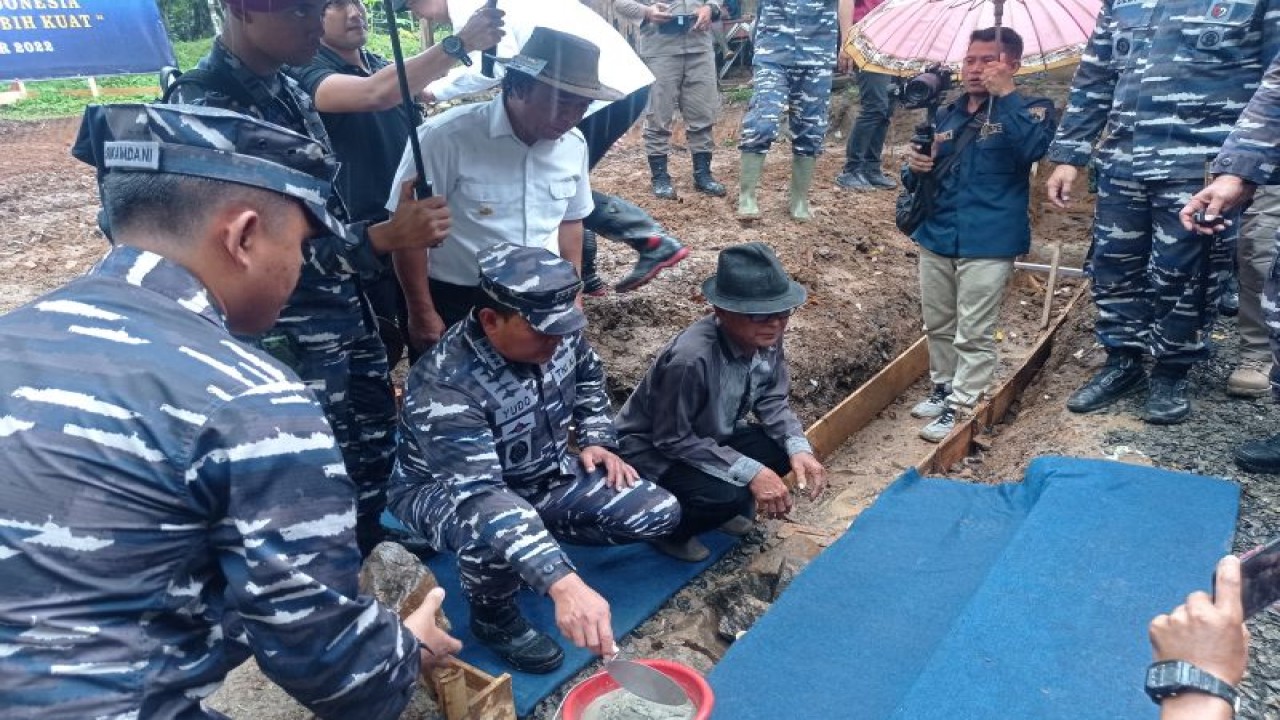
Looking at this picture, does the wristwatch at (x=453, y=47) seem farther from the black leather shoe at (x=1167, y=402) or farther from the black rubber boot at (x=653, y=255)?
the black leather shoe at (x=1167, y=402)

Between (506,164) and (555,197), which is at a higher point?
(506,164)

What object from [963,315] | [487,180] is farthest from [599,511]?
[963,315]

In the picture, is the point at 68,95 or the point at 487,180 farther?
the point at 68,95

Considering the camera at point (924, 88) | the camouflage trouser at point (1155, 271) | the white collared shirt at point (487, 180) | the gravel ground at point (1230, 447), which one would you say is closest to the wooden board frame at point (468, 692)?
the white collared shirt at point (487, 180)

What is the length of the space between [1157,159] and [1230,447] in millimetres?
1257

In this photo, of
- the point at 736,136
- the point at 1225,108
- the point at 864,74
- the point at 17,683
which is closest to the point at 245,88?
the point at 17,683

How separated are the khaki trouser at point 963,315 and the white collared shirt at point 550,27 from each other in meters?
1.86

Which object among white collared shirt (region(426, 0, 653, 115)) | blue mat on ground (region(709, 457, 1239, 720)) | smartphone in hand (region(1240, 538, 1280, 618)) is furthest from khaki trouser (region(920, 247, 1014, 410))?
smartphone in hand (region(1240, 538, 1280, 618))

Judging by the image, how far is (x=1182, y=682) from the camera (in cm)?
139

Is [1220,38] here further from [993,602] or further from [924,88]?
[993,602]

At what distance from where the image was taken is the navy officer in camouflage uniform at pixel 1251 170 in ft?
10.8

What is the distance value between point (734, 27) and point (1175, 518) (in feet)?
33.7

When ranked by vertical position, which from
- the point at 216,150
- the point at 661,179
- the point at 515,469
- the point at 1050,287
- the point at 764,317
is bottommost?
the point at 1050,287

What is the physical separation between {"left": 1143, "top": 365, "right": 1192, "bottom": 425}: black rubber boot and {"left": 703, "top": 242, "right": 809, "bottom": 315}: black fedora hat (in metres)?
1.89
